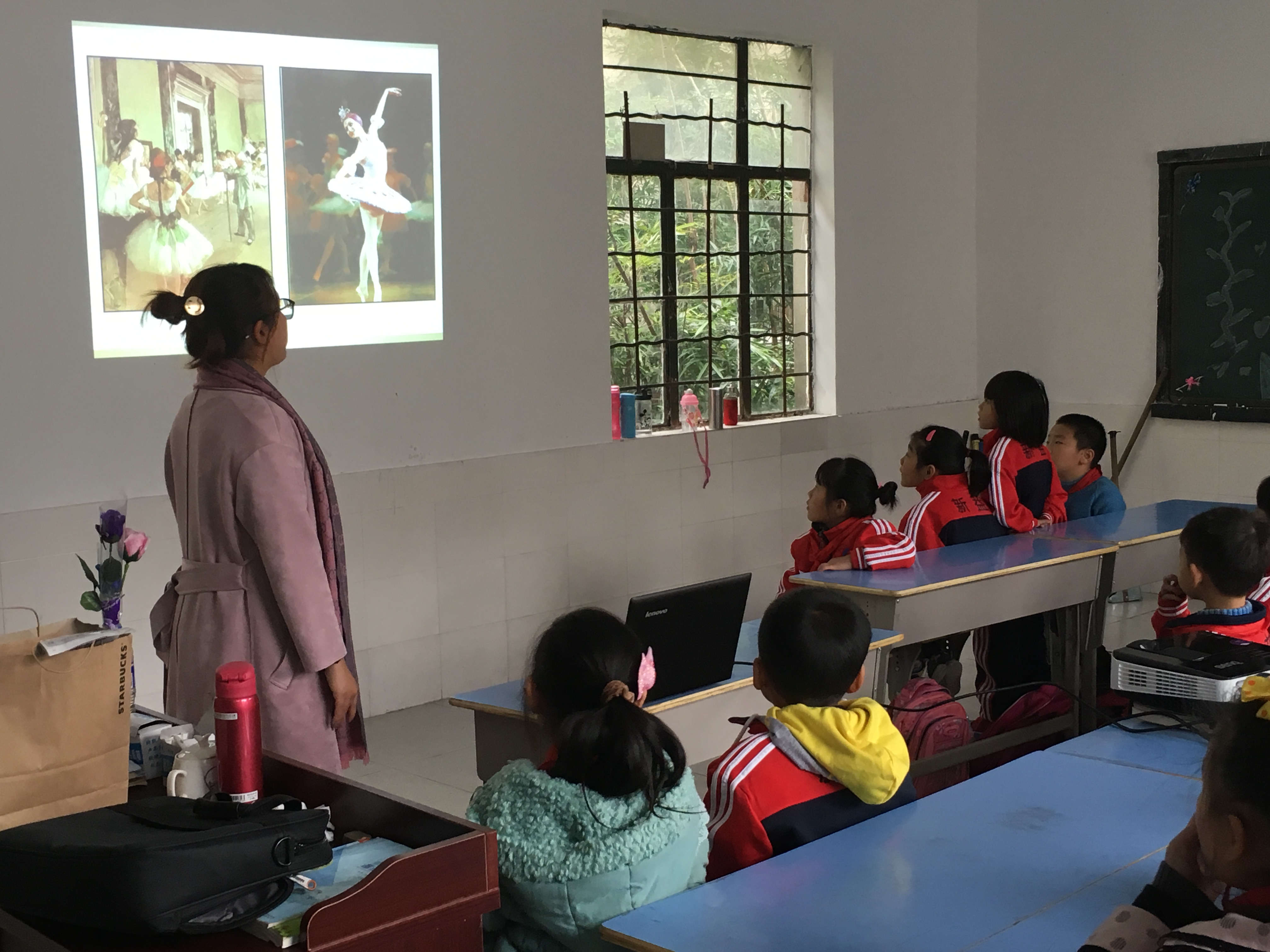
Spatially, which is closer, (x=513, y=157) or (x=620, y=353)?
(x=513, y=157)

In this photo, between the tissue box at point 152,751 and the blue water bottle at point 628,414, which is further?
the blue water bottle at point 628,414

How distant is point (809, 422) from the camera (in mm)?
6250

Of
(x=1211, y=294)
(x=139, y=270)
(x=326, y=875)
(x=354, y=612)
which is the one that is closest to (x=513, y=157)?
(x=139, y=270)

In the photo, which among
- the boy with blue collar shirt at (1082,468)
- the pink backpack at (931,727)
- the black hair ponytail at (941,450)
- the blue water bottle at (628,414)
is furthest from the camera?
the blue water bottle at (628,414)

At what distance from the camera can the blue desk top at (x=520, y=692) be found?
8.81 ft

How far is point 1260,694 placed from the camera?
60.2 inches

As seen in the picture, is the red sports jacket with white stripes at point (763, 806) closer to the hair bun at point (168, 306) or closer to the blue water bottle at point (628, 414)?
the hair bun at point (168, 306)

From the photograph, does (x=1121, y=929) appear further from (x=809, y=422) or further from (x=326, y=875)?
(x=809, y=422)

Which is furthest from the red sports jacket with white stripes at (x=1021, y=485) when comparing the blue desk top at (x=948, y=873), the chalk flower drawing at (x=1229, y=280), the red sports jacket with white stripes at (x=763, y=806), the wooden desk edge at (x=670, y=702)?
the red sports jacket with white stripes at (x=763, y=806)

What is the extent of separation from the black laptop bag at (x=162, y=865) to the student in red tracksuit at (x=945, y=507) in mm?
2926

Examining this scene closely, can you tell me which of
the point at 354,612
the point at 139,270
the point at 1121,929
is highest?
the point at 139,270

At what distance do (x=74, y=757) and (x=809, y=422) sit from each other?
4.84 m

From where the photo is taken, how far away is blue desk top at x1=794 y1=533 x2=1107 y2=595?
11.8 ft

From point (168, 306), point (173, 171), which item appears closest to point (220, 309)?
point (168, 306)
